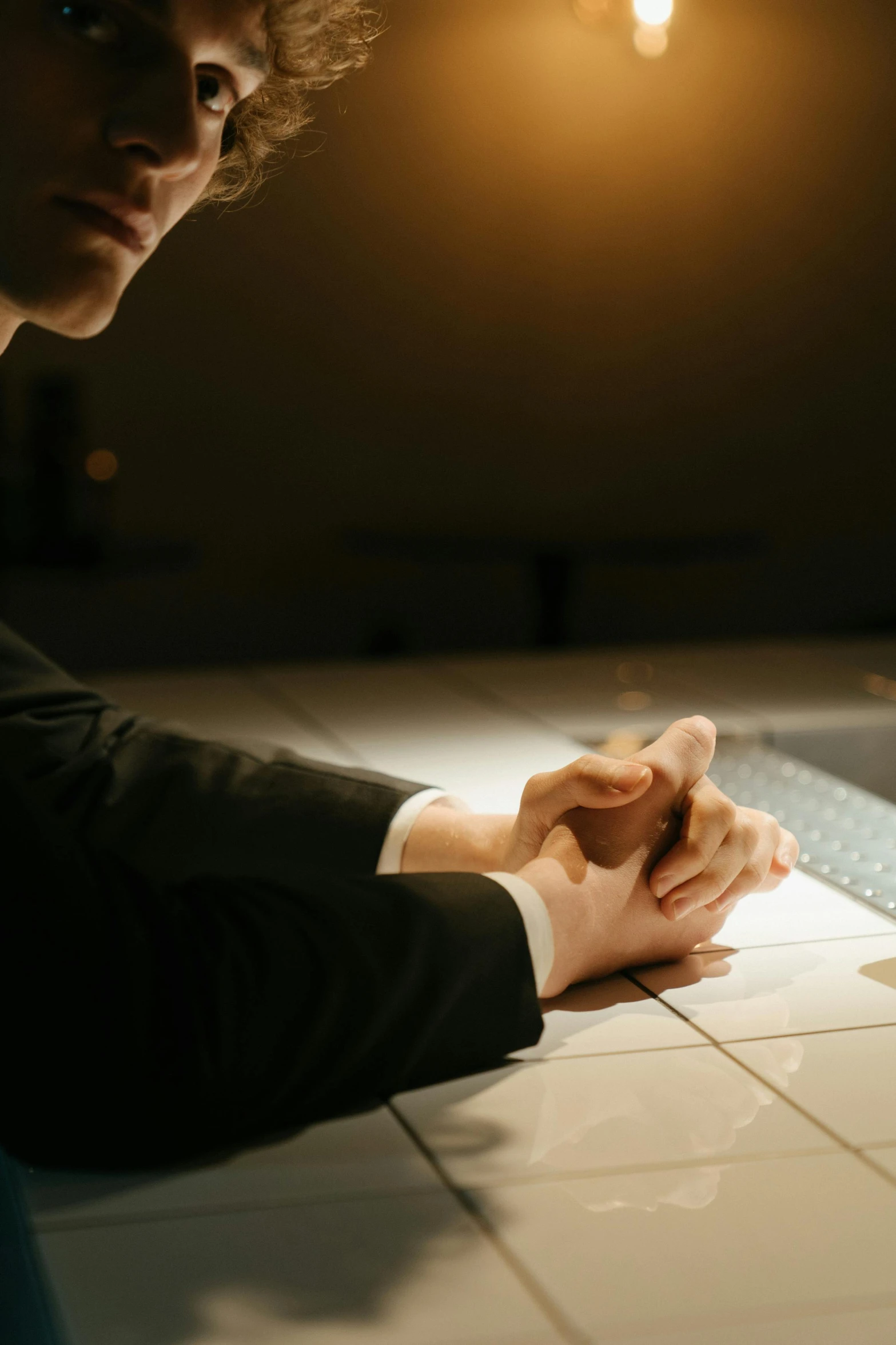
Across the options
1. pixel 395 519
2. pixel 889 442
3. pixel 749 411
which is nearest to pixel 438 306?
pixel 395 519

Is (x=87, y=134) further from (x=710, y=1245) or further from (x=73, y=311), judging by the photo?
(x=710, y=1245)

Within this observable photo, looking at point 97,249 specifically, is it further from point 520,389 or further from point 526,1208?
point 520,389

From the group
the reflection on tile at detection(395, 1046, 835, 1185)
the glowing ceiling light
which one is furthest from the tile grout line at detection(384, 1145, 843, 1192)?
the glowing ceiling light

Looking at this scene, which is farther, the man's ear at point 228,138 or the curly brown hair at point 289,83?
the man's ear at point 228,138

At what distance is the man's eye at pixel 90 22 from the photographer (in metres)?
1.03

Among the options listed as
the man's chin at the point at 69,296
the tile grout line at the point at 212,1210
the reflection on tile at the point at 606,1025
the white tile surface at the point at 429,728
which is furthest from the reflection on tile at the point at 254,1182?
the white tile surface at the point at 429,728

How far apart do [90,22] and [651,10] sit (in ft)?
5.84

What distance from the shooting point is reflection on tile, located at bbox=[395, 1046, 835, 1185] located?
2.67 feet

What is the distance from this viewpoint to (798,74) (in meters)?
3.39

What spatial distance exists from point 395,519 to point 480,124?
914 mm

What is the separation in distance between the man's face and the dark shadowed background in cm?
213

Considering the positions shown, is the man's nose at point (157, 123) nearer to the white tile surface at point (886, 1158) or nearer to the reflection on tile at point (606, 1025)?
the reflection on tile at point (606, 1025)

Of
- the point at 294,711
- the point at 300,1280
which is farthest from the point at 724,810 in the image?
the point at 294,711

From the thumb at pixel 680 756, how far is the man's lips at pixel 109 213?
0.54 meters
